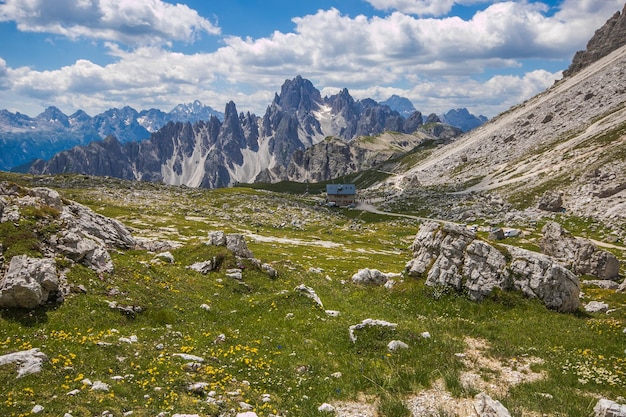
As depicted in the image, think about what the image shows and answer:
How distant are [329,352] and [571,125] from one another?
21310 cm

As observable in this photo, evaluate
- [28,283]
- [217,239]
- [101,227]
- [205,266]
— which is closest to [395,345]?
[28,283]

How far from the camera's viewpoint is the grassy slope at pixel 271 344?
15.2 m

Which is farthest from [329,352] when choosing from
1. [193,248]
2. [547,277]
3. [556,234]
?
[556,234]

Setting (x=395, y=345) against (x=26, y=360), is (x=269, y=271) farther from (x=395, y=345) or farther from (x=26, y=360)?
(x=26, y=360)

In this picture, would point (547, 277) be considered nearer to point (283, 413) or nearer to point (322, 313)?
point (322, 313)

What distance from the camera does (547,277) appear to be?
2922 centimetres

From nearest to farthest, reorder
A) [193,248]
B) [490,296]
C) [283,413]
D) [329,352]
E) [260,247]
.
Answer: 1. [283,413]
2. [329,352]
3. [490,296]
4. [193,248]
5. [260,247]

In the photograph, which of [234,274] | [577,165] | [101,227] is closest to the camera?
[234,274]

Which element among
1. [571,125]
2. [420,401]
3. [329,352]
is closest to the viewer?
[420,401]

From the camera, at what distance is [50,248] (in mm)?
25781

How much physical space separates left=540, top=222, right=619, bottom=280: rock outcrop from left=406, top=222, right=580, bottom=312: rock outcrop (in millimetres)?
30237

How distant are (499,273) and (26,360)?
30.3 m

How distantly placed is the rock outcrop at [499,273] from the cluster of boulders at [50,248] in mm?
26217

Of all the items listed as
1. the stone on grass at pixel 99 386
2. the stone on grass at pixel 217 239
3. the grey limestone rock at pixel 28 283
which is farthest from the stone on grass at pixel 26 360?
the stone on grass at pixel 217 239
